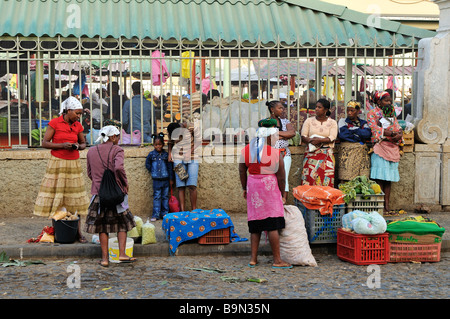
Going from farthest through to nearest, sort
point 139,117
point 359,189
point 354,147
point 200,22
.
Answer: point 200,22
point 139,117
point 354,147
point 359,189

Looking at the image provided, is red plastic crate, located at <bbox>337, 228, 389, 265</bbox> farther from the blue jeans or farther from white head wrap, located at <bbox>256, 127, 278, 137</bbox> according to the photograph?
the blue jeans

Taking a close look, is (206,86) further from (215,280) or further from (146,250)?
(215,280)

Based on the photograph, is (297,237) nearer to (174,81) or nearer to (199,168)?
(199,168)

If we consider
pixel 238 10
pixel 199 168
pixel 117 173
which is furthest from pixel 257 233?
pixel 238 10

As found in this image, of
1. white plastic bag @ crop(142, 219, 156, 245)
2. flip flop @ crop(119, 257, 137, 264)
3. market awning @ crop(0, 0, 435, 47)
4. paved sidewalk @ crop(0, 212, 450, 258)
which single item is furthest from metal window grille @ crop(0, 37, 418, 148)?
flip flop @ crop(119, 257, 137, 264)

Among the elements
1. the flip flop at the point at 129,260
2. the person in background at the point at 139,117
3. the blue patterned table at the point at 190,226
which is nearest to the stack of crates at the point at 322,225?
the blue patterned table at the point at 190,226

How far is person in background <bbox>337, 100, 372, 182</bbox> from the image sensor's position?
10383 millimetres

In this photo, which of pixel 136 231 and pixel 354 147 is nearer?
pixel 136 231

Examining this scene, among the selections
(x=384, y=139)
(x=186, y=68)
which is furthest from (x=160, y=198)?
(x=384, y=139)

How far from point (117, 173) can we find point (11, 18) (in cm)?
655

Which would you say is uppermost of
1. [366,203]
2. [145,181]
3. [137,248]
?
[145,181]

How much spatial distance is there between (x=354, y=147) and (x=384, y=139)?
478 mm

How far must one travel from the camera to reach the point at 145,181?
10.5 metres

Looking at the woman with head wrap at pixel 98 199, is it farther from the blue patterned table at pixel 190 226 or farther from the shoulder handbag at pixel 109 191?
the blue patterned table at pixel 190 226
